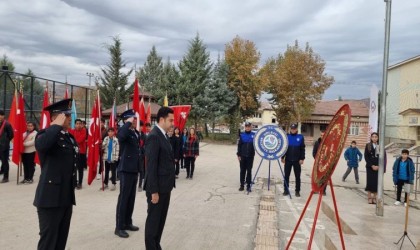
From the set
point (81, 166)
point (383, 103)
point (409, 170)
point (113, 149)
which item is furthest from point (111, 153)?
point (409, 170)

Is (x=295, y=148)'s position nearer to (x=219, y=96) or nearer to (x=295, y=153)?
(x=295, y=153)

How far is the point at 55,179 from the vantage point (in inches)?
149

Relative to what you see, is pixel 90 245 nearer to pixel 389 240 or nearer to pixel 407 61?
pixel 389 240

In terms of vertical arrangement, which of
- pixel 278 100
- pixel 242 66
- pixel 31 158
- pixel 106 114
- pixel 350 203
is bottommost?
pixel 350 203

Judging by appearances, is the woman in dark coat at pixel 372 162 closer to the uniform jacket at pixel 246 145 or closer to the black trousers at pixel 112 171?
the uniform jacket at pixel 246 145

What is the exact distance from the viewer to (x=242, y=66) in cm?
3681

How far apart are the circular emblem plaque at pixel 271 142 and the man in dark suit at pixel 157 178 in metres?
6.06

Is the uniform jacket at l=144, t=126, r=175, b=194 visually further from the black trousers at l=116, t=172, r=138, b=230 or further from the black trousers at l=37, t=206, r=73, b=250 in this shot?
the black trousers at l=116, t=172, r=138, b=230

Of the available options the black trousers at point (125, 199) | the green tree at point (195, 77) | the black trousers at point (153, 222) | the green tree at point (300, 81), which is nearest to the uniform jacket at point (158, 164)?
the black trousers at point (153, 222)

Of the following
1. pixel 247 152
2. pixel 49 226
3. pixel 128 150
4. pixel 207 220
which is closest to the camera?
pixel 49 226

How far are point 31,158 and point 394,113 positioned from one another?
41523 millimetres

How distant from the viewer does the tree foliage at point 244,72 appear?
121 feet

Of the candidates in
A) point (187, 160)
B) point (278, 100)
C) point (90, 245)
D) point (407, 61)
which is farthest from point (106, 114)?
point (407, 61)

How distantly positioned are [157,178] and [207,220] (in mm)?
2806
